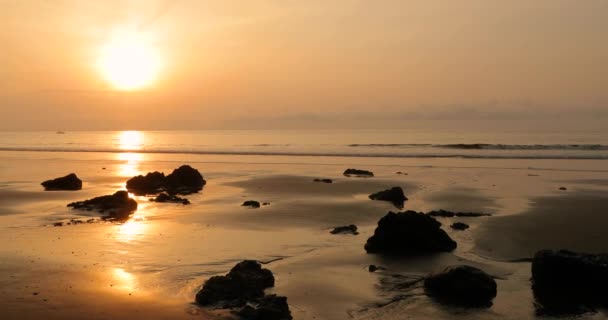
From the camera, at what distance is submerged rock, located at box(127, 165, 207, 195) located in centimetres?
2927

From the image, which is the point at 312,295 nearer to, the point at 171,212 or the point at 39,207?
the point at 171,212

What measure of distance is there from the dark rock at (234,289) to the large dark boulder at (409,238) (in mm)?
4631

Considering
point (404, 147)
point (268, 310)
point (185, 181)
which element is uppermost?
point (268, 310)

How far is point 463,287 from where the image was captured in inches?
432

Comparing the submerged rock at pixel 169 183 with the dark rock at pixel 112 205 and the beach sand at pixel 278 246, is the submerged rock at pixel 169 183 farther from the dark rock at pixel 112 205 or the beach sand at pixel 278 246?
the dark rock at pixel 112 205

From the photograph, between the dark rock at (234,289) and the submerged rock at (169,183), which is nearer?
the dark rock at (234,289)

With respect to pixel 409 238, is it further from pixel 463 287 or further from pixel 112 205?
pixel 112 205

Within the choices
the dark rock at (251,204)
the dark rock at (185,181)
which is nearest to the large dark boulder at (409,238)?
the dark rock at (251,204)

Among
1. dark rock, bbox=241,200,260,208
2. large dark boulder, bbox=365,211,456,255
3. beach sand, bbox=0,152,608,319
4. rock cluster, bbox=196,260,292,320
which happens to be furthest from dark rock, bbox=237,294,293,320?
dark rock, bbox=241,200,260,208

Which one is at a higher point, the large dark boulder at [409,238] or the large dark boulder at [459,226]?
the large dark boulder at [409,238]

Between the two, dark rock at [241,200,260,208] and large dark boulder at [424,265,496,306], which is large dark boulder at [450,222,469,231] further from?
dark rock at [241,200,260,208]

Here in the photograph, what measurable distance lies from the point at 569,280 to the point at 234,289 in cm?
670

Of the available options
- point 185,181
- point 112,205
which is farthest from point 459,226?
point 185,181

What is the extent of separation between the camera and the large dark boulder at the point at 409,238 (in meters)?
15.0
